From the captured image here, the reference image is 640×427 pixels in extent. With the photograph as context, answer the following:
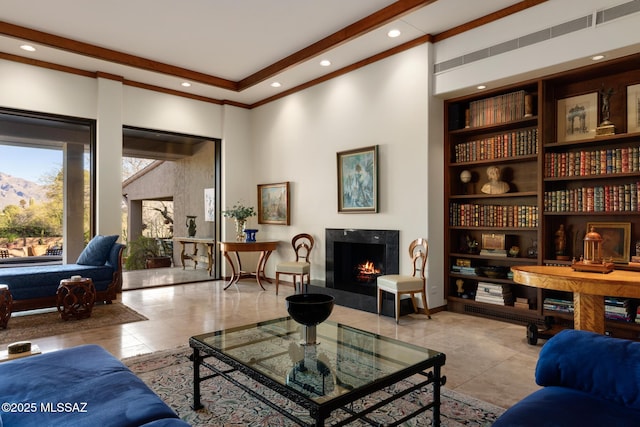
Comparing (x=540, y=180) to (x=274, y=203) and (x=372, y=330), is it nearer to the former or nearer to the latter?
(x=372, y=330)

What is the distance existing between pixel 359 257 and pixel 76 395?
4340 mm

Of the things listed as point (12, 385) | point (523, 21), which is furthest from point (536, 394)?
point (523, 21)

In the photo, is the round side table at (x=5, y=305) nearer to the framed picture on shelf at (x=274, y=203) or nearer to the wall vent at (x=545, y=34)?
the framed picture on shelf at (x=274, y=203)

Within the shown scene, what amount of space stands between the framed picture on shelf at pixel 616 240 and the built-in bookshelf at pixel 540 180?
1 centimetres

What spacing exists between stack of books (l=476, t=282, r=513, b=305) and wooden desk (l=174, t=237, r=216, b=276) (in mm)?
4667

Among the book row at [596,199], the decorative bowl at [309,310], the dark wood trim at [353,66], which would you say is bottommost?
the decorative bowl at [309,310]

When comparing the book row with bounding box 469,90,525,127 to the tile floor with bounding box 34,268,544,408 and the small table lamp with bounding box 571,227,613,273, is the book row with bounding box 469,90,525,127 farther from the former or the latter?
the tile floor with bounding box 34,268,544,408

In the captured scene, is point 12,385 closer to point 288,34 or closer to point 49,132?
point 288,34

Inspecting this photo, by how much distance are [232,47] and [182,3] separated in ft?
3.74

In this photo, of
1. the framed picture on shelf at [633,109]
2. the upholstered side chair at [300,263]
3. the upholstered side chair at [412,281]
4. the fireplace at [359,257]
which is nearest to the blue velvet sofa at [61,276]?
the upholstered side chair at [300,263]

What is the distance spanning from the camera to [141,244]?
6.69 meters

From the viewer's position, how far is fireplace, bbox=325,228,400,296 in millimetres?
4941

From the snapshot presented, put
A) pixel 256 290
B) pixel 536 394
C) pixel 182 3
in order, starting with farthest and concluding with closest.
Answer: pixel 256 290 → pixel 182 3 → pixel 536 394

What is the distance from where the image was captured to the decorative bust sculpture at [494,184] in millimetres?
4434
